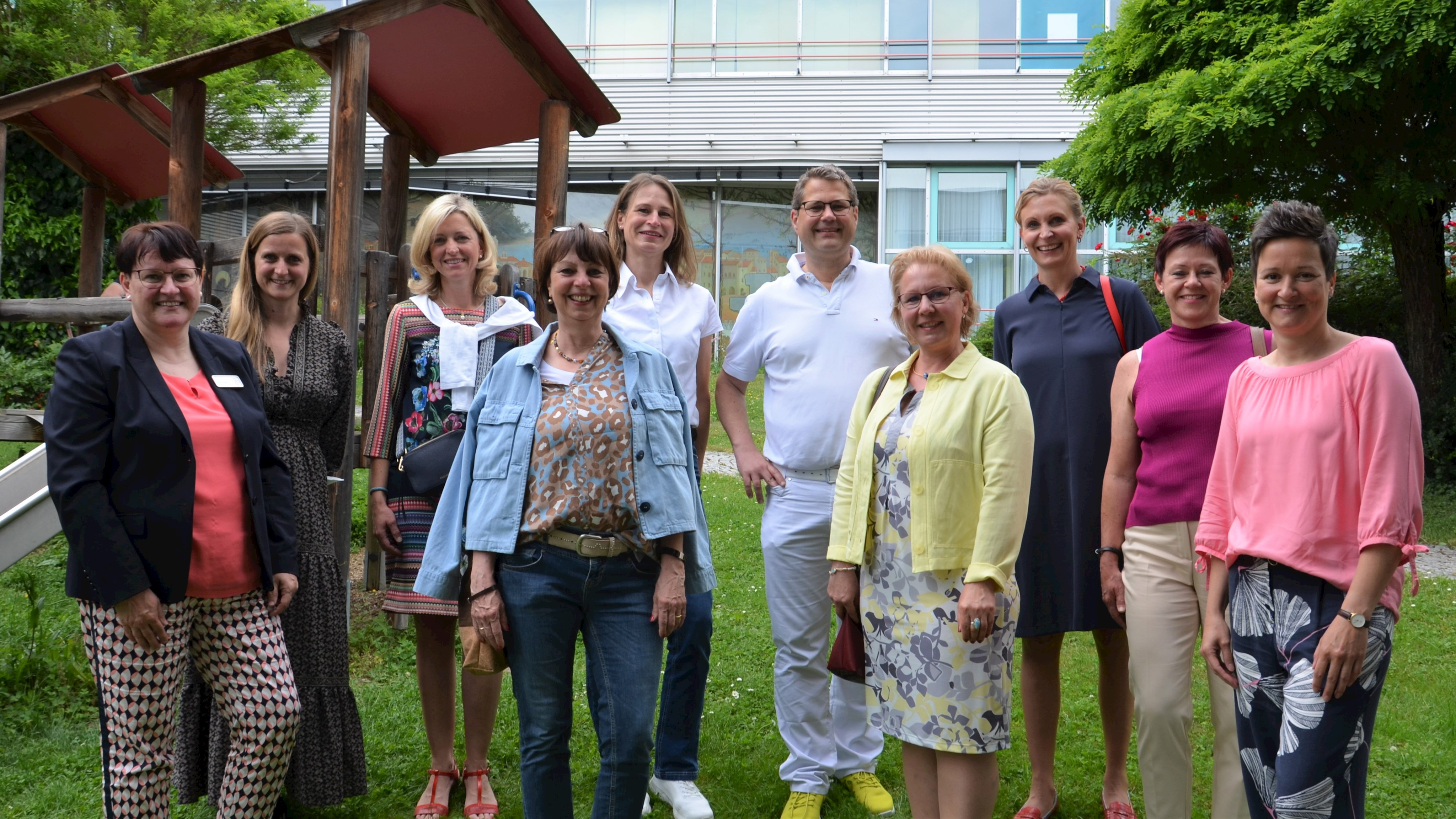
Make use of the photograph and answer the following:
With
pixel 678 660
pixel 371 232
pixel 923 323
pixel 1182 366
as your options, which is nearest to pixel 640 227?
pixel 923 323

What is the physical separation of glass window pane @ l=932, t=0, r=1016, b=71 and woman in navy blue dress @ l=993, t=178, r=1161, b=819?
813 inches

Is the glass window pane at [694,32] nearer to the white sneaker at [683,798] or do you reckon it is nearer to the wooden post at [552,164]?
the wooden post at [552,164]

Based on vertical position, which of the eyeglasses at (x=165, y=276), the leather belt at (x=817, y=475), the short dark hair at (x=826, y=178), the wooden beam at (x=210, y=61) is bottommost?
the leather belt at (x=817, y=475)

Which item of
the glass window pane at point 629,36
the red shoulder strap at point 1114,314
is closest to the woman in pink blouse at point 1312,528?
the red shoulder strap at point 1114,314

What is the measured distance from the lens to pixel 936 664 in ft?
11.3

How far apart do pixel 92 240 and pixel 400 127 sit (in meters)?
5.37

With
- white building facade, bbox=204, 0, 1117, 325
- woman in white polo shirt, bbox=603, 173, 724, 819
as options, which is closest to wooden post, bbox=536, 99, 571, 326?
woman in white polo shirt, bbox=603, 173, 724, 819

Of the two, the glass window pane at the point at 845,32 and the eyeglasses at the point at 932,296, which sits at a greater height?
the glass window pane at the point at 845,32

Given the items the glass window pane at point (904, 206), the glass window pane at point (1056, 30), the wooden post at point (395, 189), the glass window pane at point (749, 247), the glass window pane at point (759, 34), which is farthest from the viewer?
the glass window pane at point (749, 247)

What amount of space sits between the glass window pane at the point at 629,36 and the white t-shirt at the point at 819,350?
2119 centimetres

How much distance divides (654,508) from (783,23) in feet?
74.2

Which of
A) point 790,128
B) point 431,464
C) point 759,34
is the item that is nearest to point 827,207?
point 431,464

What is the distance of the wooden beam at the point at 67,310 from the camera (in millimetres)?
6824

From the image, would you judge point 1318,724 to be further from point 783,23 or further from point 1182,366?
point 783,23
